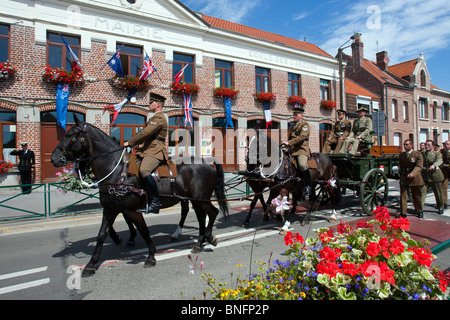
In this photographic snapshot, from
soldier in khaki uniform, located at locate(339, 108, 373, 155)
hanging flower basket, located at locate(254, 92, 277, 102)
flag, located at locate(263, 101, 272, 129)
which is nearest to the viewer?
soldier in khaki uniform, located at locate(339, 108, 373, 155)

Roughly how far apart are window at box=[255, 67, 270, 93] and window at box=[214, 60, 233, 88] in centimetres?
206

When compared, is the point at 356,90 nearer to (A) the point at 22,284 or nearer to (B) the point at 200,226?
(B) the point at 200,226

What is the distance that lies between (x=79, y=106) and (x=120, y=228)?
8.87 m

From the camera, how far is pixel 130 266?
4168 millimetres

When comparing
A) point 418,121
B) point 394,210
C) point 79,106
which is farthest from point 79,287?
point 418,121

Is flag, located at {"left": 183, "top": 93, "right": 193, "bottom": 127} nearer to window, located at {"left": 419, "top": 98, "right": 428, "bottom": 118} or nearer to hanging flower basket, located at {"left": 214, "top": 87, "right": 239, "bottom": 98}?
hanging flower basket, located at {"left": 214, "top": 87, "right": 239, "bottom": 98}

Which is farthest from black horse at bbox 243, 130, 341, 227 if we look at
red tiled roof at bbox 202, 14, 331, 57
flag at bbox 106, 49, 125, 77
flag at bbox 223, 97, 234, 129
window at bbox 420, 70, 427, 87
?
window at bbox 420, 70, 427, 87

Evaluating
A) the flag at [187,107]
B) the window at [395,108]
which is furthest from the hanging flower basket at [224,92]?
the window at [395,108]

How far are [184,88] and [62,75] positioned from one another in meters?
5.85

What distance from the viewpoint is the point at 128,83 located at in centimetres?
1362

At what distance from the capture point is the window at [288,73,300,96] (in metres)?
19.8

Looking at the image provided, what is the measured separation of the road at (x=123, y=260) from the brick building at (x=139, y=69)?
232 inches

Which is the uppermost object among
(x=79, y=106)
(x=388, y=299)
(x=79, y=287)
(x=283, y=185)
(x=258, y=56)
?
(x=258, y=56)

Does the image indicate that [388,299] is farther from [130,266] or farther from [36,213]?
[36,213]
